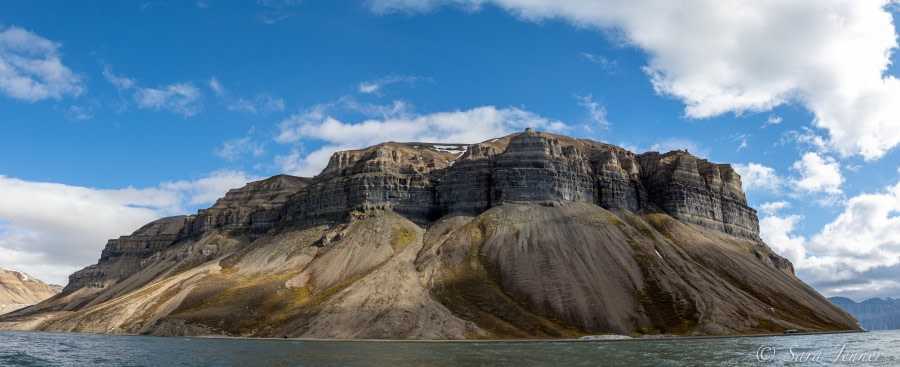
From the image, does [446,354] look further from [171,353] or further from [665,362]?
[171,353]

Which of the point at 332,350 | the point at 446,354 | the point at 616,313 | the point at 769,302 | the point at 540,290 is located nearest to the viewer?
the point at 446,354

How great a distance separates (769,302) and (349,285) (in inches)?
4919

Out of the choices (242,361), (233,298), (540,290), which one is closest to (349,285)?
(233,298)

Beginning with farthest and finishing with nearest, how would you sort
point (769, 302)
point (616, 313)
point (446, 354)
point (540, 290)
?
1. point (769, 302)
2. point (540, 290)
3. point (616, 313)
4. point (446, 354)

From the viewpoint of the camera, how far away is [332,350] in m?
119

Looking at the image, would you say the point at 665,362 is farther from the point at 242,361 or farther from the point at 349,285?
the point at 349,285

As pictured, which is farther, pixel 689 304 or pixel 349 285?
pixel 349 285

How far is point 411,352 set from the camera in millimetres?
112938

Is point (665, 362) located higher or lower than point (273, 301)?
lower

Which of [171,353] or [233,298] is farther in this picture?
[233,298]

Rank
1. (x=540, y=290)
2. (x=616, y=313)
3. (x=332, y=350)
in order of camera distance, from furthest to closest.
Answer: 1. (x=540, y=290)
2. (x=616, y=313)
3. (x=332, y=350)

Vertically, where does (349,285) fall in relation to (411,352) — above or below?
above

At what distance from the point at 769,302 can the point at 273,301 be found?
146 metres

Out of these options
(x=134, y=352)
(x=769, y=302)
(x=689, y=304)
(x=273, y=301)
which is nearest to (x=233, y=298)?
(x=273, y=301)
